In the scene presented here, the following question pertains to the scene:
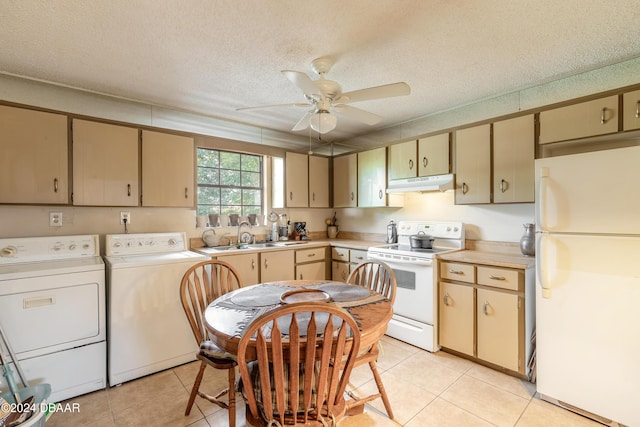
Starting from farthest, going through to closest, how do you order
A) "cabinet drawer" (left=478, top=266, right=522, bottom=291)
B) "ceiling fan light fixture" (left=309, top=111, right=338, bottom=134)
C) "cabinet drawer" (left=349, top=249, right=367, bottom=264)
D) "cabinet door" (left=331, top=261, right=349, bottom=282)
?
"cabinet door" (left=331, top=261, right=349, bottom=282)
"cabinet drawer" (left=349, top=249, right=367, bottom=264)
"cabinet drawer" (left=478, top=266, right=522, bottom=291)
"ceiling fan light fixture" (left=309, top=111, right=338, bottom=134)

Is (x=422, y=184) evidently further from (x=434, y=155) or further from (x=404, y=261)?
(x=404, y=261)

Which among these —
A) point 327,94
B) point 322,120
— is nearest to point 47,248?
point 322,120

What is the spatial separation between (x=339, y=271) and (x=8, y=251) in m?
3.15

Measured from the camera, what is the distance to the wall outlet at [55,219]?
2580 millimetres

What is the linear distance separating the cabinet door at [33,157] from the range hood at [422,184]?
326 cm

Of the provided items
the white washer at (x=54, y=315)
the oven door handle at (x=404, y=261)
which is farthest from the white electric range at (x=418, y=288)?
the white washer at (x=54, y=315)

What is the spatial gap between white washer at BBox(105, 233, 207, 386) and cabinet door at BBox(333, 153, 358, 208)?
2222 mm

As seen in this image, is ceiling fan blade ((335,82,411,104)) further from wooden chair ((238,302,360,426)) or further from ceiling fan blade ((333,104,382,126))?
wooden chair ((238,302,360,426))

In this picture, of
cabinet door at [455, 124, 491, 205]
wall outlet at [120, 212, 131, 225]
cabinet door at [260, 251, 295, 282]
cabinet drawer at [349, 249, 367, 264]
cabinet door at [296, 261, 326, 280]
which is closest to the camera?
cabinet door at [455, 124, 491, 205]

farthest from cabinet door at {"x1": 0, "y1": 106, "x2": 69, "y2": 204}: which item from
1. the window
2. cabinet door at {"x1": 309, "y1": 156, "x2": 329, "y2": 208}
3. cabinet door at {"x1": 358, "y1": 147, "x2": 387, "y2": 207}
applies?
cabinet door at {"x1": 358, "y1": 147, "x2": 387, "y2": 207}

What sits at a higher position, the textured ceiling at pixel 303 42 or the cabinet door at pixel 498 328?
the textured ceiling at pixel 303 42

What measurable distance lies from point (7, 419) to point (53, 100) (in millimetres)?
2523

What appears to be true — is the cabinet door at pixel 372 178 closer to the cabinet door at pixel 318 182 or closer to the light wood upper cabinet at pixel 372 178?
the light wood upper cabinet at pixel 372 178

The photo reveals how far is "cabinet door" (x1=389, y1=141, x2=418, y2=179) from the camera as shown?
3346 mm
